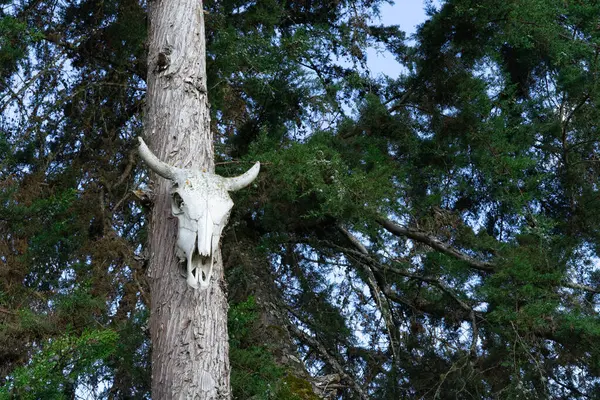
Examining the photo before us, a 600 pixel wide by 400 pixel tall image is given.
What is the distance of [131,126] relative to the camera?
10695mm

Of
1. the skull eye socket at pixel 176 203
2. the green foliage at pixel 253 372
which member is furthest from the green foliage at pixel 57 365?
the skull eye socket at pixel 176 203

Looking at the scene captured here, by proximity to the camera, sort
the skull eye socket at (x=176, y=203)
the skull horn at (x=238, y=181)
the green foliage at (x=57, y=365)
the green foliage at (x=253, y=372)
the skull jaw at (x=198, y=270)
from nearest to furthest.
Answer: the skull jaw at (x=198, y=270), the skull eye socket at (x=176, y=203), the skull horn at (x=238, y=181), the green foliage at (x=57, y=365), the green foliage at (x=253, y=372)

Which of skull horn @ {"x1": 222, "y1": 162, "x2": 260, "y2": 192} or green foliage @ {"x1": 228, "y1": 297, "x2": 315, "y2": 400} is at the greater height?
skull horn @ {"x1": 222, "y1": 162, "x2": 260, "y2": 192}

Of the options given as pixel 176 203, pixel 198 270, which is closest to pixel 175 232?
pixel 176 203

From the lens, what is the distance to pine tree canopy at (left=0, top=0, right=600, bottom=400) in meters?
8.30

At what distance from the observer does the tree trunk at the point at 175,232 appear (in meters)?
5.40

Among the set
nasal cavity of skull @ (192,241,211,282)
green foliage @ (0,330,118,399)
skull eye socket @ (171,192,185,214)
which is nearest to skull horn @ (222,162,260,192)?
skull eye socket @ (171,192,185,214)

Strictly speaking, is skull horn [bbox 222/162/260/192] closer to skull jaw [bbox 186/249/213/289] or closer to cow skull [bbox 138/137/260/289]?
cow skull [bbox 138/137/260/289]

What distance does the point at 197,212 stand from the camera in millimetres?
5438

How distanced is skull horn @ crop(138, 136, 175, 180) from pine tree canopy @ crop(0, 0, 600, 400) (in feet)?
6.53

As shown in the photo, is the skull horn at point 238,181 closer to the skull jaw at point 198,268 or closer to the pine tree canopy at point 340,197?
the skull jaw at point 198,268

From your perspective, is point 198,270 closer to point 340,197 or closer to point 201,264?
point 201,264

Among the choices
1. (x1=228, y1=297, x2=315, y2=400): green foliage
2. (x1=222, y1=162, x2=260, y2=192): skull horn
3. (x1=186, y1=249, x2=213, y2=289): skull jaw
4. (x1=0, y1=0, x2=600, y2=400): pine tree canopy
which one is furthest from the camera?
(x1=0, y1=0, x2=600, y2=400): pine tree canopy

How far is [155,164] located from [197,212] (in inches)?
18.5
